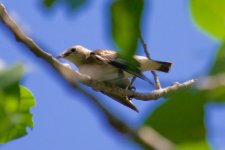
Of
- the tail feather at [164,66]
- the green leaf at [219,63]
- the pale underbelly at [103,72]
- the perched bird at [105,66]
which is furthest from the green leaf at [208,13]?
the tail feather at [164,66]

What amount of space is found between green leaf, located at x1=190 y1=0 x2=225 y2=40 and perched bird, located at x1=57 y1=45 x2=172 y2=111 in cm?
524

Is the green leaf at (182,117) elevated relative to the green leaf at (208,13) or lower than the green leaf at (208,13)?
lower

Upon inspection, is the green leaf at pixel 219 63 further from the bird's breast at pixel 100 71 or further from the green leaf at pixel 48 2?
the bird's breast at pixel 100 71

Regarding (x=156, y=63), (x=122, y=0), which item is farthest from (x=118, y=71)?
(x=122, y=0)

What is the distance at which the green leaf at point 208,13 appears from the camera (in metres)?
A: 0.70

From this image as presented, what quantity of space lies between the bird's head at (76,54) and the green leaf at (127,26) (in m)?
7.52

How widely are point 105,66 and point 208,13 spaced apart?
6.87 metres

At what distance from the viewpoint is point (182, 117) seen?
0.62 m

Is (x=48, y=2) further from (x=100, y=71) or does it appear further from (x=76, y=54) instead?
(x=76, y=54)

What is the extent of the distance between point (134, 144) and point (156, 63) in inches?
270

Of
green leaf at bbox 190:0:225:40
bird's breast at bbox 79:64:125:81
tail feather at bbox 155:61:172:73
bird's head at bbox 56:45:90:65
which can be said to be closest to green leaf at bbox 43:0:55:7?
green leaf at bbox 190:0:225:40

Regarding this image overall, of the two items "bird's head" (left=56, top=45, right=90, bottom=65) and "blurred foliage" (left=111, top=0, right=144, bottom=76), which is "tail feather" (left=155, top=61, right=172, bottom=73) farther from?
"blurred foliage" (left=111, top=0, right=144, bottom=76)

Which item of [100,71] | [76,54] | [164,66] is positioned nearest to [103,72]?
[100,71]

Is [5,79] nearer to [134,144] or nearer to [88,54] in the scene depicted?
[134,144]
